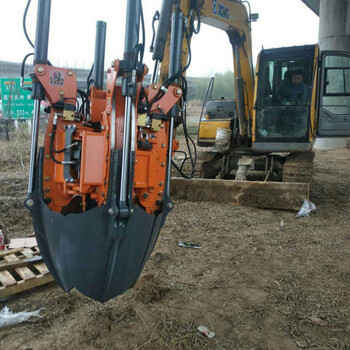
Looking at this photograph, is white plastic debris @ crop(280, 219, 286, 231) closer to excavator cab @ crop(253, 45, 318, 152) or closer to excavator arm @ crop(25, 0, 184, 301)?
excavator cab @ crop(253, 45, 318, 152)

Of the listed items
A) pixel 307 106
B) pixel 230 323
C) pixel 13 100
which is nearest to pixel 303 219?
pixel 307 106

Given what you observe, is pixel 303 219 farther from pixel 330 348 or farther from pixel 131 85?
pixel 131 85

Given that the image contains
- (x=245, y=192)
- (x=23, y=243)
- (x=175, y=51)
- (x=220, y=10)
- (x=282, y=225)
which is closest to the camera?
(x=175, y=51)

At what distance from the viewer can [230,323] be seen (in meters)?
2.58

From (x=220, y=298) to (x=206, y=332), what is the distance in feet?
1.70

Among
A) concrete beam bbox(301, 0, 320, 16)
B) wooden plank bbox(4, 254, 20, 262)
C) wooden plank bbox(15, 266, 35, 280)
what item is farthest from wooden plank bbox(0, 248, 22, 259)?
concrete beam bbox(301, 0, 320, 16)

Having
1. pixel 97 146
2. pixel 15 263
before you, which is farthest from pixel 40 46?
pixel 15 263

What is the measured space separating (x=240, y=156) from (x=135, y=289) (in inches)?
181

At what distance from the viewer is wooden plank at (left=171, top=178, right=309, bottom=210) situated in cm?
541

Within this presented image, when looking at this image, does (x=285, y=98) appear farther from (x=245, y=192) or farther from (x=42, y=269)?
(x=42, y=269)

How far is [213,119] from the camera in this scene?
7.33m

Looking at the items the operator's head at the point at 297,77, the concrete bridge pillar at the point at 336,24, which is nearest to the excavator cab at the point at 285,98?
the operator's head at the point at 297,77

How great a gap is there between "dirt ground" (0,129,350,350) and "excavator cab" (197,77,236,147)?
252cm

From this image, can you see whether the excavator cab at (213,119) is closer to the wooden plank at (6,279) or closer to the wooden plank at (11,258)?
the wooden plank at (11,258)
